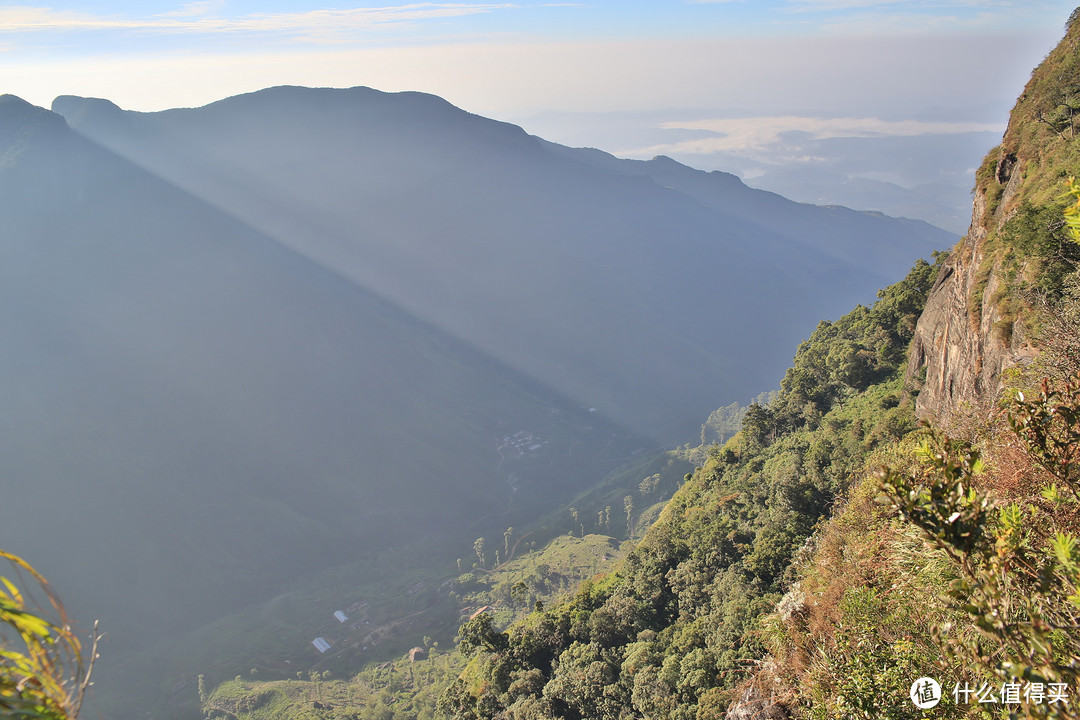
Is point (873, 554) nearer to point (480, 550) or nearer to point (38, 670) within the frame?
point (38, 670)

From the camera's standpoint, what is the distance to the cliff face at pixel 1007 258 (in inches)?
725

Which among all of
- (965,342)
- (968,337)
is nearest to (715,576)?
(965,342)

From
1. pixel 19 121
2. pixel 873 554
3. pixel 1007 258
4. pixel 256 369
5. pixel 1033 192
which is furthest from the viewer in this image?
pixel 19 121

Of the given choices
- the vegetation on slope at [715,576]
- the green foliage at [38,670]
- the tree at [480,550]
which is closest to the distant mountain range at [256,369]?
the tree at [480,550]

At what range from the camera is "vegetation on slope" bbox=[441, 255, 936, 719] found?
24.7 metres

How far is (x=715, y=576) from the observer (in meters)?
32.0

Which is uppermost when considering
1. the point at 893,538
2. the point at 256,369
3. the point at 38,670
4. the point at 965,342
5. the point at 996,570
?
the point at 38,670

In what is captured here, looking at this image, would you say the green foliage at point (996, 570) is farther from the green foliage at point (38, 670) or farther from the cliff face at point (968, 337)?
the cliff face at point (968, 337)

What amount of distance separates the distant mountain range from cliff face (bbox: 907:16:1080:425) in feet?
312

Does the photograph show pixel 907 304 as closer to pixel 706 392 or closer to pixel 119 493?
pixel 119 493

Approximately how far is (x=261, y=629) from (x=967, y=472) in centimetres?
9342

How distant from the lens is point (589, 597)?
40.8 m

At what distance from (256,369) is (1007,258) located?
426 feet

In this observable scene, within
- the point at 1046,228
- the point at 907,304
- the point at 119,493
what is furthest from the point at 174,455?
the point at 1046,228
